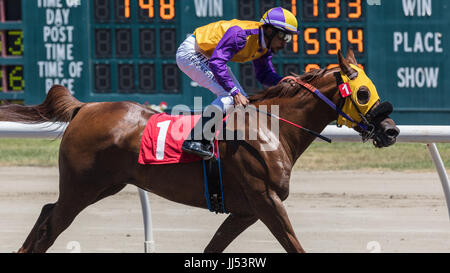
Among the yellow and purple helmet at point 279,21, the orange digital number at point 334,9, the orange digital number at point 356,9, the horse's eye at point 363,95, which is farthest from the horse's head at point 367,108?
the orange digital number at point 356,9

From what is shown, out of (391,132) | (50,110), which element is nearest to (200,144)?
(391,132)

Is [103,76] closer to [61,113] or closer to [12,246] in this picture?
[12,246]

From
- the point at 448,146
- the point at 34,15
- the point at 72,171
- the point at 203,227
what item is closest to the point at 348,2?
the point at 448,146

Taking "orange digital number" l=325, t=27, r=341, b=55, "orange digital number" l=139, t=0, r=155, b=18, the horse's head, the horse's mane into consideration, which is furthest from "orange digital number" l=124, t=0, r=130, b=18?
the horse's head

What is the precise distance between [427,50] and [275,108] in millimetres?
6789

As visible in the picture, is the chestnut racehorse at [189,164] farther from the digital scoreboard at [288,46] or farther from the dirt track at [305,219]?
the digital scoreboard at [288,46]

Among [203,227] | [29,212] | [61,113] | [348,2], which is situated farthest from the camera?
[348,2]

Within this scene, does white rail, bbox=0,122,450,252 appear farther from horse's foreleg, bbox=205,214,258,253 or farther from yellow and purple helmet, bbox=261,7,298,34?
yellow and purple helmet, bbox=261,7,298,34

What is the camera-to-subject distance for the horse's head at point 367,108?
4.02 meters

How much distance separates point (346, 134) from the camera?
486 centimetres

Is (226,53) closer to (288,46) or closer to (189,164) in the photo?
(189,164)

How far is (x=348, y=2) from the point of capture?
412 inches

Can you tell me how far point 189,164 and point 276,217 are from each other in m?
0.52

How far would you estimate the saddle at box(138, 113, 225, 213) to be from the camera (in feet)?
13.3
